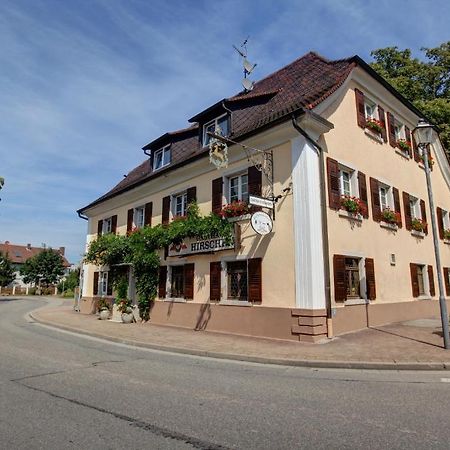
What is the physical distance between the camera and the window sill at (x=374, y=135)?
14734 mm

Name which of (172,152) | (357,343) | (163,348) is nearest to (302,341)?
(357,343)

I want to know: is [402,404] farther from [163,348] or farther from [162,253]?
[162,253]

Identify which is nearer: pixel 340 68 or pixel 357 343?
pixel 357 343

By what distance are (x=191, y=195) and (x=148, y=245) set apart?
2974mm

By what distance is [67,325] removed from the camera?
50.6 feet

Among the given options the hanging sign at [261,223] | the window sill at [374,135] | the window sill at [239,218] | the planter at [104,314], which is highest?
the window sill at [374,135]

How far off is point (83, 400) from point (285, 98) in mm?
11875

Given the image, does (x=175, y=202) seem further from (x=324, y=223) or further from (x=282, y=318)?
(x=282, y=318)

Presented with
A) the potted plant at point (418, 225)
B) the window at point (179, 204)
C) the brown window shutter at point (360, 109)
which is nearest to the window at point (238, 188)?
the window at point (179, 204)

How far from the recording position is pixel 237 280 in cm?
1321

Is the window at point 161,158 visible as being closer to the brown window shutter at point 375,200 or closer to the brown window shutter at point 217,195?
the brown window shutter at point 217,195

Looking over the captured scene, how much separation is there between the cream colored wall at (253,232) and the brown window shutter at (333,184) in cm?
129

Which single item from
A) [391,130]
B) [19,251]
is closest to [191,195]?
[391,130]

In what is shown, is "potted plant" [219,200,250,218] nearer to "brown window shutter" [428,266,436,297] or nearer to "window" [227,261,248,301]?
"window" [227,261,248,301]
